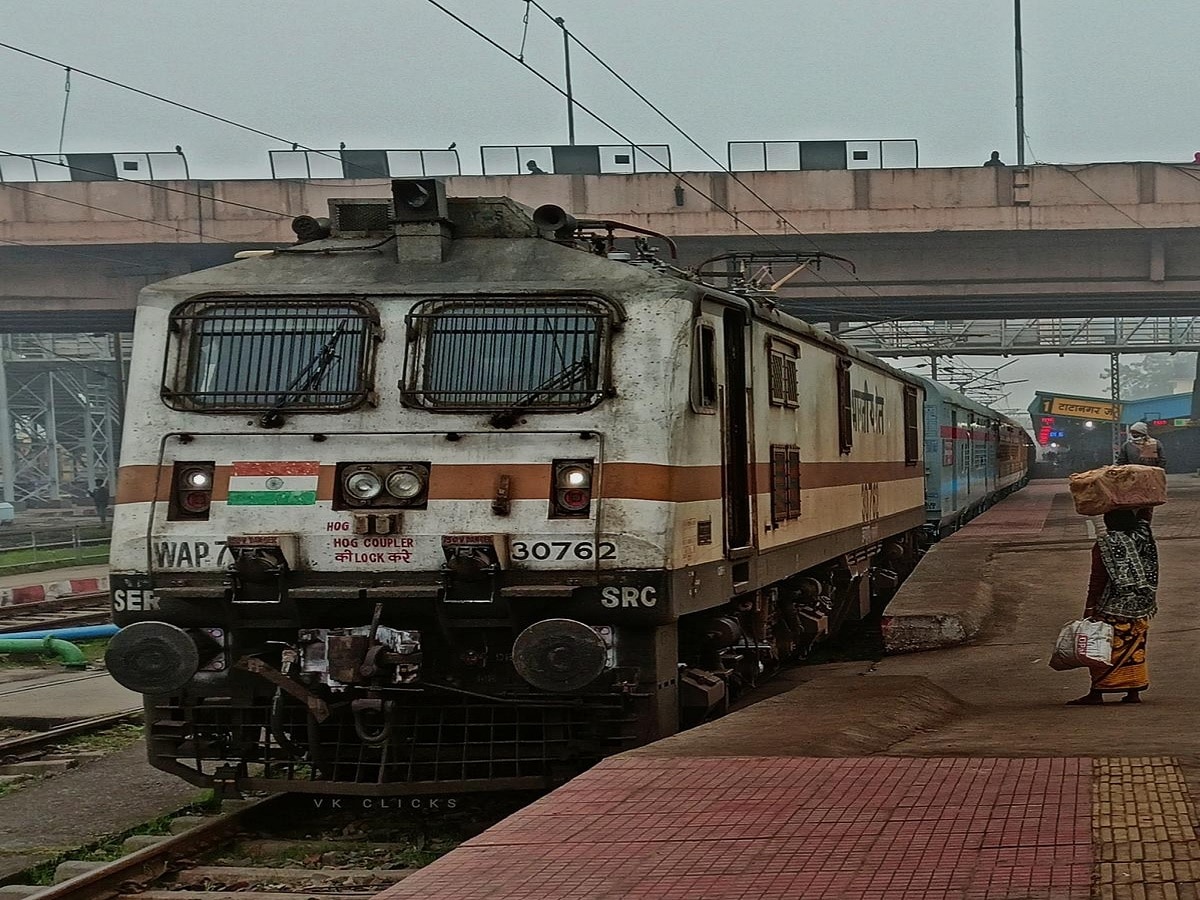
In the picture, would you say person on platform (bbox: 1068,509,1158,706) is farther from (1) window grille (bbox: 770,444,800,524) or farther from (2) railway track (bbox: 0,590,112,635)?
(2) railway track (bbox: 0,590,112,635)

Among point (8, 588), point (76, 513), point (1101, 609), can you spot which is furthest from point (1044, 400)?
point (1101, 609)

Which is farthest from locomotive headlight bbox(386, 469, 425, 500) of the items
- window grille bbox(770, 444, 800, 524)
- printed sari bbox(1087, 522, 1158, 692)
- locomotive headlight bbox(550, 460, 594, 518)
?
printed sari bbox(1087, 522, 1158, 692)

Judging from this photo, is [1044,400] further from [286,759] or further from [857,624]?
[286,759]

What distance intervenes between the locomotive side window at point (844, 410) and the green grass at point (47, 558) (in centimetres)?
1989

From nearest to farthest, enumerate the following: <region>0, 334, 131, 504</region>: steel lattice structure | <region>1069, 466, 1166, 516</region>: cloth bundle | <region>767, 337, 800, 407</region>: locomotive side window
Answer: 1. <region>1069, 466, 1166, 516</region>: cloth bundle
2. <region>767, 337, 800, 407</region>: locomotive side window
3. <region>0, 334, 131, 504</region>: steel lattice structure

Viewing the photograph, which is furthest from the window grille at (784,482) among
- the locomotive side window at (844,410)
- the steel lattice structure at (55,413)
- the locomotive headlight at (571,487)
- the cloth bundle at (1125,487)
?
the steel lattice structure at (55,413)

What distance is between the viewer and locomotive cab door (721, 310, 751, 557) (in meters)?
8.89

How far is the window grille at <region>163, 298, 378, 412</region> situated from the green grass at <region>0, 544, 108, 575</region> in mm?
21945

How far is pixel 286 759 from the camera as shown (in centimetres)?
779

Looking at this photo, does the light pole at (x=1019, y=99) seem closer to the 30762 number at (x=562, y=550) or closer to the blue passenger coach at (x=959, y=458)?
the blue passenger coach at (x=959, y=458)

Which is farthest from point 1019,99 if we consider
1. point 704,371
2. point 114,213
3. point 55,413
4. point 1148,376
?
point 1148,376

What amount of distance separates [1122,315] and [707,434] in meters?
38.4

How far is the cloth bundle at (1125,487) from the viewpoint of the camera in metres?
9.12

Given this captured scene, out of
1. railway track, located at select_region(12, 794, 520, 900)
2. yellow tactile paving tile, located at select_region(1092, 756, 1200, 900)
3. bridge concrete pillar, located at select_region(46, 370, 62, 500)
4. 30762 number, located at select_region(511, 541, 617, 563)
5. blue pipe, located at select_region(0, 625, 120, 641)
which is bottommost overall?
railway track, located at select_region(12, 794, 520, 900)
